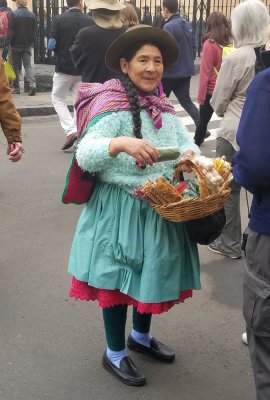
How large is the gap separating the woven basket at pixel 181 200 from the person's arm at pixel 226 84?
1.78 meters

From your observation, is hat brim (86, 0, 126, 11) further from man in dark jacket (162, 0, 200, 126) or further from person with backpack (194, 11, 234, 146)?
man in dark jacket (162, 0, 200, 126)

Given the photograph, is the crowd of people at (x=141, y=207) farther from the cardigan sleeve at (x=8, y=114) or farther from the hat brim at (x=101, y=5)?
the hat brim at (x=101, y=5)

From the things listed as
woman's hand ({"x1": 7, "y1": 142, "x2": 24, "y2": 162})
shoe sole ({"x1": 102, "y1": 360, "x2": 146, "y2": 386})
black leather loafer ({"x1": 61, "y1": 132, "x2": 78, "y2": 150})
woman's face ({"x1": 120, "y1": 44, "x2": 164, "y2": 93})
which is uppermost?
woman's face ({"x1": 120, "y1": 44, "x2": 164, "y2": 93})

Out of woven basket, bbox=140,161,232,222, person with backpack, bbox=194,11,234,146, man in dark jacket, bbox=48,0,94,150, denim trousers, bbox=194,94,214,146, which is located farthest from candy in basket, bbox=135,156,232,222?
man in dark jacket, bbox=48,0,94,150

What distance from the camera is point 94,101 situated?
266 cm

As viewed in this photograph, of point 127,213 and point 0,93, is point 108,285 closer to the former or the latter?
point 127,213

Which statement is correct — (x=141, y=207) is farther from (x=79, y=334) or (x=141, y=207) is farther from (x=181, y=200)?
(x=79, y=334)

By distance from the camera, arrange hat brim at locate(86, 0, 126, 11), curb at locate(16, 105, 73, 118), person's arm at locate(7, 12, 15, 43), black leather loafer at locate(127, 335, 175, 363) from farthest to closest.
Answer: person's arm at locate(7, 12, 15, 43) → curb at locate(16, 105, 73, 118) → hat brim at locate(86, 0, 126, 11) → black leather loafer at locate(127, 335, 175, 363)

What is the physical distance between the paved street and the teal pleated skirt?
56 cm

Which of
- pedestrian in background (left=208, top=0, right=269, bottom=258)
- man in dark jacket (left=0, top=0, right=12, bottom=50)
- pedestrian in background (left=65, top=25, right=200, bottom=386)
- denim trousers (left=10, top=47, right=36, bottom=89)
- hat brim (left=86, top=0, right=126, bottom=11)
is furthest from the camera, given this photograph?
denim trousers (left=10, top=47, right=36, bottom=89)

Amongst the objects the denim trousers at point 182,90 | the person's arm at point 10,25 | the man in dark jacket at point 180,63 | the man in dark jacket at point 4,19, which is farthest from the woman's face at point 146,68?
the person's arm at point 10,25

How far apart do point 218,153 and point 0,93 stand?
1.60 metres

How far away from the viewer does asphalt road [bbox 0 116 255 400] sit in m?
2.89

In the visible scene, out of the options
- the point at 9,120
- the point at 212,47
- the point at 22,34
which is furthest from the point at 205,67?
the point at 22,34
